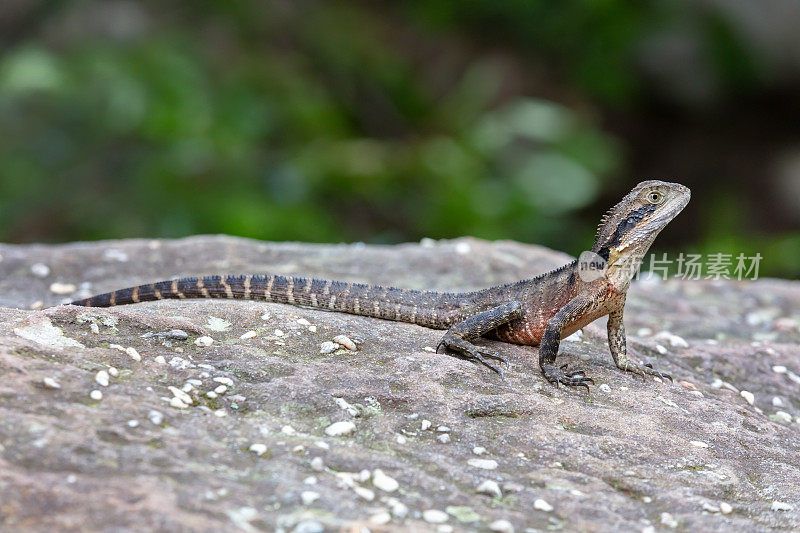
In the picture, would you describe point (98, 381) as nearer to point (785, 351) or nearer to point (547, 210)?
point (785, 351)

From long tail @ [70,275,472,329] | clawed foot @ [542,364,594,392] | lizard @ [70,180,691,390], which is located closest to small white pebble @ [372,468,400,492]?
lizard @ [70,180,691,390]

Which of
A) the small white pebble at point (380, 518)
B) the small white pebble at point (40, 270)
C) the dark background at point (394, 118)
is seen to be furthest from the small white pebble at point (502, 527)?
the dark background at point (394, 118)

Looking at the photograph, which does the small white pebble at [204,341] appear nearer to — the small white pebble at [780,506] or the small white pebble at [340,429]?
the small white pebble at [340,429]

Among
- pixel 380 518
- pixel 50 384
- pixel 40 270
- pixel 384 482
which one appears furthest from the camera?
pixel 40 270

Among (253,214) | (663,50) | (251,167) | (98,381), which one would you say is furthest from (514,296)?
(663,50)

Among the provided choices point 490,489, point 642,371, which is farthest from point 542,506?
point 642,371

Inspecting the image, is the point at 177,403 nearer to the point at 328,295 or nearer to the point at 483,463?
the point at 483,463
